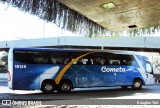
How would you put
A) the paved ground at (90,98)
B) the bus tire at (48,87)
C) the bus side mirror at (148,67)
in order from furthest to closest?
the bus side mirror at (148,67) → the bus tire at (48,87) → the paved ground at (90,98)

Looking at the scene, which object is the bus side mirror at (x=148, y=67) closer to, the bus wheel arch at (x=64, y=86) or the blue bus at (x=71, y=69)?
the blue bus at (x=71, y=69)

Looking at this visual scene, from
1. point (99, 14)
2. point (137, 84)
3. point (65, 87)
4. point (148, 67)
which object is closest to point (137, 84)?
point (137, 84)

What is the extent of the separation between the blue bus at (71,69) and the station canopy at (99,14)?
1148 cm

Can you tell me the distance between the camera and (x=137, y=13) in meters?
3.85

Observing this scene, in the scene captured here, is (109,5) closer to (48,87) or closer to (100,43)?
(48,87)

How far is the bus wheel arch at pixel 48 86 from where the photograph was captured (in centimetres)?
1620

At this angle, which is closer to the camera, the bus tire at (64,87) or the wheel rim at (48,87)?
the wheel rim at (48,87)

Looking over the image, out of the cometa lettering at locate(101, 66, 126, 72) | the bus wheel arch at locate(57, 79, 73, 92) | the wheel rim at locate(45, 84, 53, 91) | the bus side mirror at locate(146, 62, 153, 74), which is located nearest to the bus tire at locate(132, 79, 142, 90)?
the bus side mirror at locate(146, 62, 153, 74)

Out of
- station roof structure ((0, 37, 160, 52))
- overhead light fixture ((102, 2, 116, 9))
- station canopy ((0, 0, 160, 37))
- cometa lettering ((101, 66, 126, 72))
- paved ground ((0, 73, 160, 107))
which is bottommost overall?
paved ground ((0, 73, 160, 107))

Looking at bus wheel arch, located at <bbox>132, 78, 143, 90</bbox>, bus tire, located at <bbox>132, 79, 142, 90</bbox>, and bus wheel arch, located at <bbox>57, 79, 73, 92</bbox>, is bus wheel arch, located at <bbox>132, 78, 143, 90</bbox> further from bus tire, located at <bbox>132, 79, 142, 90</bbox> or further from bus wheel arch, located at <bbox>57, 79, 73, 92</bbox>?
bus wheel arch, located at <bbox>57, 79, 73, 92</bbox>

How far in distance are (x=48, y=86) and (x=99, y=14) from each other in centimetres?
1284

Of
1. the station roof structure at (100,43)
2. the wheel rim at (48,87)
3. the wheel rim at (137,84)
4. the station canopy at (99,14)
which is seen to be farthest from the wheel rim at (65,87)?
the station canopy at (99,14)

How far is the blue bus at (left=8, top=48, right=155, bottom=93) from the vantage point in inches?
613

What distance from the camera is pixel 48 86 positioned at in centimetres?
1627
